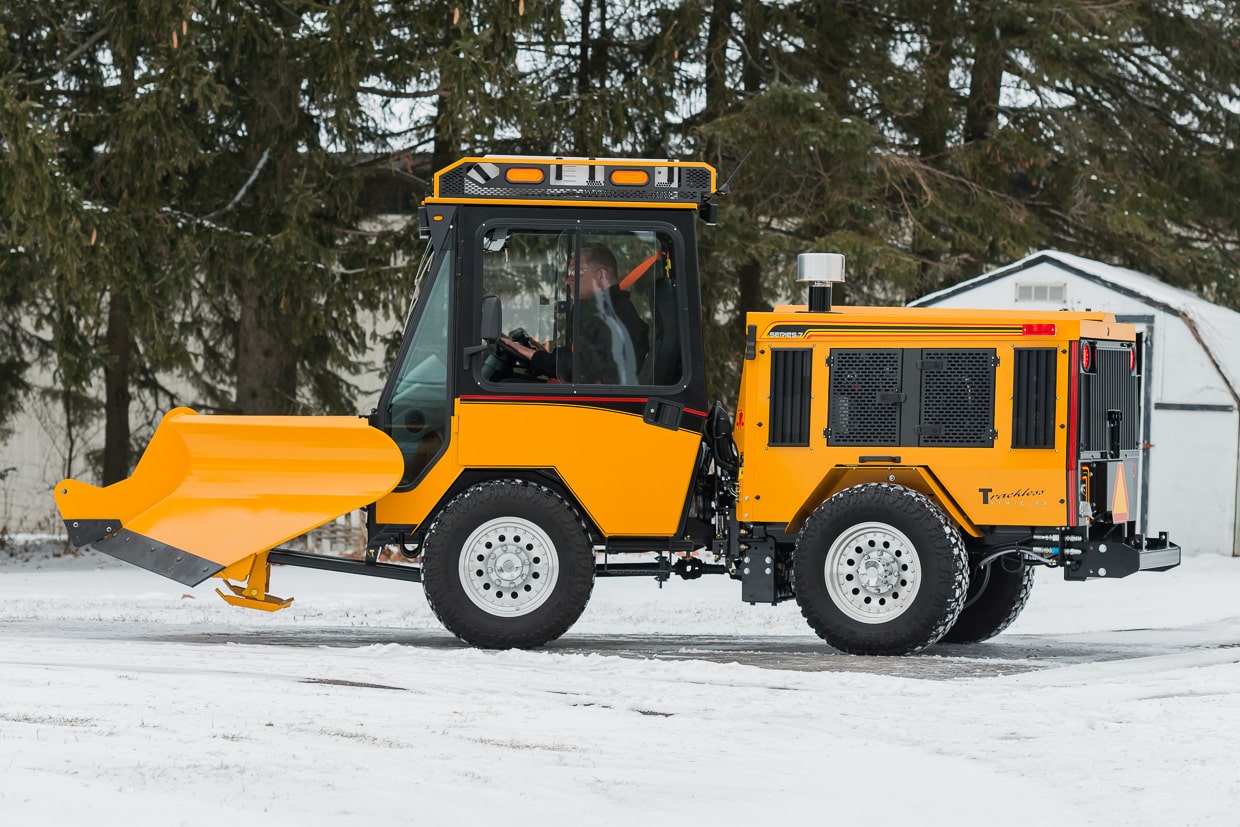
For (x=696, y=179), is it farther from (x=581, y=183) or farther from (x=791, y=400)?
(x=791, y=400)

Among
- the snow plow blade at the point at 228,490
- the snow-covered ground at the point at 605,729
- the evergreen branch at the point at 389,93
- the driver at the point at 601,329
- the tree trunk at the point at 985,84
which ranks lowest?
the snow-covered ground at the point at 605,729

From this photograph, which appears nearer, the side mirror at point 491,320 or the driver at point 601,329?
the side mirror at point 491,320

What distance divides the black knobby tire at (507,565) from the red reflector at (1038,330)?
2.63 meters

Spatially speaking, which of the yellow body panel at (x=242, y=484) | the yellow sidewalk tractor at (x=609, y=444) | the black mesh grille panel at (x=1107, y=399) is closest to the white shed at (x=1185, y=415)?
the black mesh grille panel at (x=1107, y=399)

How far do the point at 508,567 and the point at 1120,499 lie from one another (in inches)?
137

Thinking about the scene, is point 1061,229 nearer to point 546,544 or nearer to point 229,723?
point 546,544

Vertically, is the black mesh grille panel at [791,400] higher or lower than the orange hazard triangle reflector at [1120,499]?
higher

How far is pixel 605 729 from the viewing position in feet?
22.5

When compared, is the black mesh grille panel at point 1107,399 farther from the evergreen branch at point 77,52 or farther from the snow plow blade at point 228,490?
the evergreen branch at point 77,52

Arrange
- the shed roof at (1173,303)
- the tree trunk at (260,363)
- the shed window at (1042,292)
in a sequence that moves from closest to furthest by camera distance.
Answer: the shed roof at (1173,303) → the shed window at (1042,292) → the tree trunk at (260,363)

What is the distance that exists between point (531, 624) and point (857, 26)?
43.3 ft

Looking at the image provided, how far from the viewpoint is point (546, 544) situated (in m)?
9.30

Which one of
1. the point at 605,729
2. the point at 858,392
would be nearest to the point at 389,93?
the point at 858,392

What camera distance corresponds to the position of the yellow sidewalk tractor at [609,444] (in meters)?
9.22
